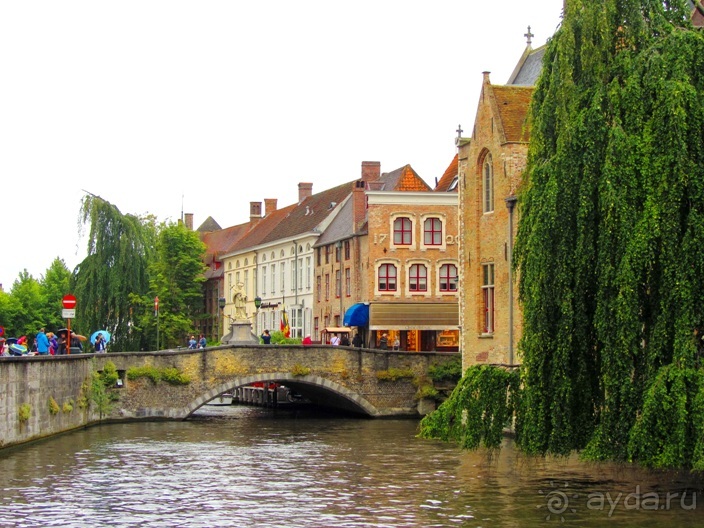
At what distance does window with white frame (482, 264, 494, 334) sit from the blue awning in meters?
18.5

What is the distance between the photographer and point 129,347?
48562 mm

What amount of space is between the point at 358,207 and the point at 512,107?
22.7 metres

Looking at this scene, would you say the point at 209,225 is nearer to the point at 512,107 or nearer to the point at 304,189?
the point at 304,189

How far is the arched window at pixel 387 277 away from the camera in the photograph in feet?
171

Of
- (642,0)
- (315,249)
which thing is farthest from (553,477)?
(315,249)

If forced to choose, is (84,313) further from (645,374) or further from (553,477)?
(645,374)

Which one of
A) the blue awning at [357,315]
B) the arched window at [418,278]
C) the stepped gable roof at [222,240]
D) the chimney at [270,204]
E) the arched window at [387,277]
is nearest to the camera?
the blue awning at [357,315]

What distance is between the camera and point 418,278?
172 ft

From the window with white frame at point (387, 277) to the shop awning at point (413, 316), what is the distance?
2.50ft

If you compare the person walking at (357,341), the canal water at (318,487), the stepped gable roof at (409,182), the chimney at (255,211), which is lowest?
the canal water at (318,487)

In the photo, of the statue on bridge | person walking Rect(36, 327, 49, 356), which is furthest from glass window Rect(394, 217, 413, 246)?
person walking Rect(36, 327, 49, 356)

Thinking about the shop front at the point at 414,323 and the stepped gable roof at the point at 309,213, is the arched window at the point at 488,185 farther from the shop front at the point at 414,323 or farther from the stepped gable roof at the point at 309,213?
the stepped gable roof at the point at 309,213

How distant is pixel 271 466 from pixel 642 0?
1238cm

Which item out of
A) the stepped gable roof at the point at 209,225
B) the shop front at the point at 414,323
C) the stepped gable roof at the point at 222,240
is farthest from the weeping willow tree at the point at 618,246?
the stepped gable roof at the point at 209,225
